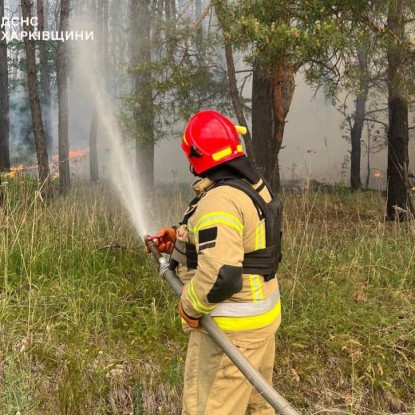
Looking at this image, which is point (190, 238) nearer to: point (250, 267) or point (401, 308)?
point (250, 267)

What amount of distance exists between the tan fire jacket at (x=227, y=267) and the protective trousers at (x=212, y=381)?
10 cm

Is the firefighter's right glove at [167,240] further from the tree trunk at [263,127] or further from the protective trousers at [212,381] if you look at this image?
the tree trunk at [263,127]

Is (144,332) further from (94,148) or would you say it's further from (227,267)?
(94,148)

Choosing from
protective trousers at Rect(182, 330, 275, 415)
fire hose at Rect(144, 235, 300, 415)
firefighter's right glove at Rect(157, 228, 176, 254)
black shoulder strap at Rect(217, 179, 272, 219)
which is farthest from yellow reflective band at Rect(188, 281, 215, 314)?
firefighter's right glove at Rect(157, 228, 176, 254)

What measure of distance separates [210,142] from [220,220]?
0.34 metres

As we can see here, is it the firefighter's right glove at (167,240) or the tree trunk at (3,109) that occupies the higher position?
the tree trunk at (3,109)

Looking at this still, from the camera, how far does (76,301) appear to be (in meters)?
3.37

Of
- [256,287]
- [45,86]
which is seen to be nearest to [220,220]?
[256,287]

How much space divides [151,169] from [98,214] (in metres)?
6.44

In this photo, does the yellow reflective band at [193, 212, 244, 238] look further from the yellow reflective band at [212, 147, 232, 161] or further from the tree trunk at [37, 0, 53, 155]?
the tree trunk at [37, 0, 53, 155]

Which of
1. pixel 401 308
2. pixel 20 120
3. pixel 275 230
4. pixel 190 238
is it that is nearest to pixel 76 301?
pixel 190 238

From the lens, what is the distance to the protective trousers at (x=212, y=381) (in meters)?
2.04

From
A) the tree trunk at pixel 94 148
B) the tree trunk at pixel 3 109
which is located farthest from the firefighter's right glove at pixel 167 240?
the tree trunk at pixel 94 148

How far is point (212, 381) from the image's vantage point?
205 centimetres
